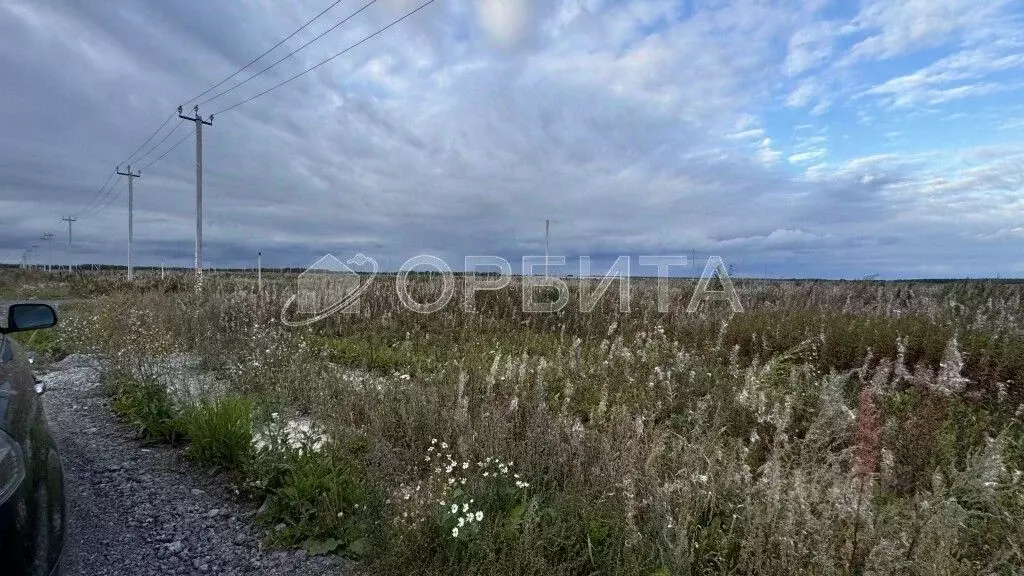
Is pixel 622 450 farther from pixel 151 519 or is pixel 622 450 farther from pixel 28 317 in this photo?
pixel 28 317

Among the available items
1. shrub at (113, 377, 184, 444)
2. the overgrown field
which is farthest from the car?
shrub at (113, 377, 184, 444)

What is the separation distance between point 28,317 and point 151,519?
1.58m

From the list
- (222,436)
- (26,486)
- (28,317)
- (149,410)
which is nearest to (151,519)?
(222,436)

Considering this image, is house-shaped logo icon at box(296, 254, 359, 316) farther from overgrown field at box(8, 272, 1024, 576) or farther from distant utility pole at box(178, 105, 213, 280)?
distant utility pole at box(178, 105, 213, 280)

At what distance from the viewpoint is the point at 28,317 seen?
331cm

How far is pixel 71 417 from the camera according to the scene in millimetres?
6074

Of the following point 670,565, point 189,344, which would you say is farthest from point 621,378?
point 189,344

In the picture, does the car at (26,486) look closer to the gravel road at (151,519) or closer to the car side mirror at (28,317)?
the car side mirror at (28,317)

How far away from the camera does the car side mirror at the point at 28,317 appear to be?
3221mm

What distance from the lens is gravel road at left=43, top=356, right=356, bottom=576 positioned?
3268mm

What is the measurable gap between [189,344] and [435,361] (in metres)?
4.69

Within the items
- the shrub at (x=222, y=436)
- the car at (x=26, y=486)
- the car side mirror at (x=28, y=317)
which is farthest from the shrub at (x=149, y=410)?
the car at (x=26, y=486)

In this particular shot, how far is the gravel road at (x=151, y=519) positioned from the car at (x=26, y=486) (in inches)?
38.6

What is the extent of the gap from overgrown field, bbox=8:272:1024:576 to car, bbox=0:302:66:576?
56.4 inches
